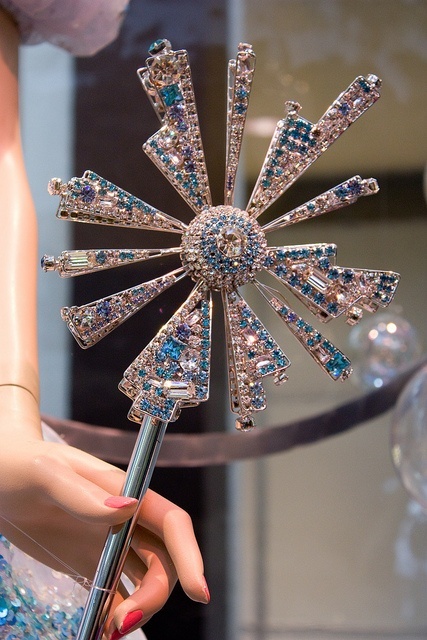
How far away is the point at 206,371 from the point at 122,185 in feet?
4.25

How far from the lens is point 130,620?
536 millimetres

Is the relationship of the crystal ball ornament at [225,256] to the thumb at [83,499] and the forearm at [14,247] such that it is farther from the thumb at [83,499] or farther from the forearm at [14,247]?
the forearm at [14,247]

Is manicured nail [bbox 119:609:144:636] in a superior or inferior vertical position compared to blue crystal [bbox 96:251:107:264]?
inferior

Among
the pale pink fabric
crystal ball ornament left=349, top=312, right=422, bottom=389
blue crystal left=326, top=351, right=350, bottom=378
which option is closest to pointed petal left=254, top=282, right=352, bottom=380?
blue crystal left=326, top=351, right=350, bottom=378

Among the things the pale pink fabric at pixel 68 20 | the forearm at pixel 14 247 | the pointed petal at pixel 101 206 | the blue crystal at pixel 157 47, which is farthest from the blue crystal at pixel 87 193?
the pale pink fabric at pixel 68 20

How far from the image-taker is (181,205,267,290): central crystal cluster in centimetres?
55

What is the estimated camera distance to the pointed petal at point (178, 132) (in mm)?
565

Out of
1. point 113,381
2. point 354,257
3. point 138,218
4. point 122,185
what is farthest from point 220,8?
point 138,218

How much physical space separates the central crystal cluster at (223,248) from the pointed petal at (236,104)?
0.03 meters

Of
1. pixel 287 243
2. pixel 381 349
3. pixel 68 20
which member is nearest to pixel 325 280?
pixel 68 20

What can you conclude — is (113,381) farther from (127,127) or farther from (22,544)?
(22,544)

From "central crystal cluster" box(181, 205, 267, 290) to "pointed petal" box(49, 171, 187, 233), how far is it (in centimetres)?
2

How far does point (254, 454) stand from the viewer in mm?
1428

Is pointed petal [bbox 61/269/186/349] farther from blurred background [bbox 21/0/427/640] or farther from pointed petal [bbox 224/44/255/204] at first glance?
blurred background [bbox 21/0/427/640]
